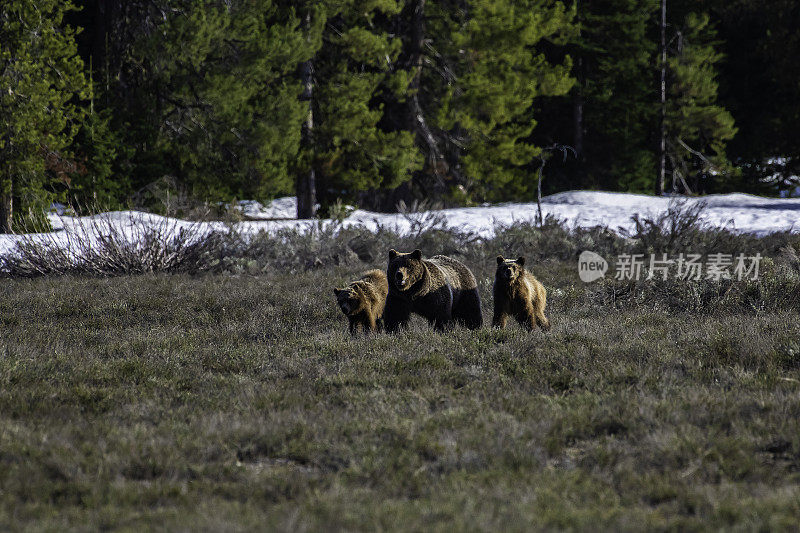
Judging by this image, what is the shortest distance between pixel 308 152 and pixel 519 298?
15605 millimetres

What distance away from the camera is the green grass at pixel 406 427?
155 inches

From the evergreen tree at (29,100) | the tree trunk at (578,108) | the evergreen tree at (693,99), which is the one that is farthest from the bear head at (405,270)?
the tree trunk at (578,108)

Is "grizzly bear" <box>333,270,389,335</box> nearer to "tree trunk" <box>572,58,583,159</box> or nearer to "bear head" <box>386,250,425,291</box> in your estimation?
"bear head" <box>386,250,425,291</box>

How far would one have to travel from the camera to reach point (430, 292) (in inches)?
311

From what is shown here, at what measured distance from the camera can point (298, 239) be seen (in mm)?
15102

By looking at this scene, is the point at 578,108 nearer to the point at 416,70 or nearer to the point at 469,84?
the point at 469,84

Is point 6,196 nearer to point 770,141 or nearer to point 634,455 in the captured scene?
point 634,455

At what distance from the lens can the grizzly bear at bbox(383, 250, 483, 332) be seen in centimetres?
764

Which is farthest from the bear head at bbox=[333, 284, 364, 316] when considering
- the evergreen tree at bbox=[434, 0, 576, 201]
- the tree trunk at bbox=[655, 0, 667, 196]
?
the tree trunk at bbox=[655, 0, 667, 196]

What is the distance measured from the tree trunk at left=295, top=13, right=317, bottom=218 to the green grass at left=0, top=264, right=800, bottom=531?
14.9 m

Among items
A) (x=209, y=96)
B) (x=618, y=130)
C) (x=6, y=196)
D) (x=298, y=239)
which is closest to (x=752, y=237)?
(x=298, y=239)

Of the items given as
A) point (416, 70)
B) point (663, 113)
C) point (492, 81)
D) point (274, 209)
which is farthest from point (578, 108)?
point (274, 209)

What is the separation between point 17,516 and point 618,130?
3032 cm

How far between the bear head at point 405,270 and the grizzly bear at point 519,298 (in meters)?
0.78
